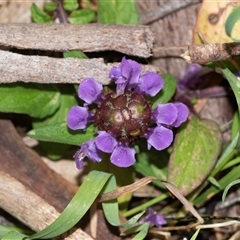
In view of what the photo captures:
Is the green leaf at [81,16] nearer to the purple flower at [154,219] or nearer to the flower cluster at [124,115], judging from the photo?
the flower cluster at [124,115]

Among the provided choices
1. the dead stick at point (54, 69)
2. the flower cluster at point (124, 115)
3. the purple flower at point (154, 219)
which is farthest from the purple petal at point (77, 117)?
the purple flower at point (154, 219)

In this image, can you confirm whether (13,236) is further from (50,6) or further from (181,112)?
(50,6)

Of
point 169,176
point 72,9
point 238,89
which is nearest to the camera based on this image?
point 238,89

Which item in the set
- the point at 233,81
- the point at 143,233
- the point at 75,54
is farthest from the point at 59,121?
the point at 233,81

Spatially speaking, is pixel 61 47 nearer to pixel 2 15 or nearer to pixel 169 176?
pixel 2 15

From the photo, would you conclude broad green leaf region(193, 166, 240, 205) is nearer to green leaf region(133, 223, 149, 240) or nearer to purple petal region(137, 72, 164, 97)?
green leaf region(133, 223, 149, 240)

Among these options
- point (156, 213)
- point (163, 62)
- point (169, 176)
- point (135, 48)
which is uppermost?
Answer: point (135, 48)

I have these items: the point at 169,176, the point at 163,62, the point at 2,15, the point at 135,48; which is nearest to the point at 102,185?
the point at 169,176

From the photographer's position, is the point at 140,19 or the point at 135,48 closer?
the point at 135,48
